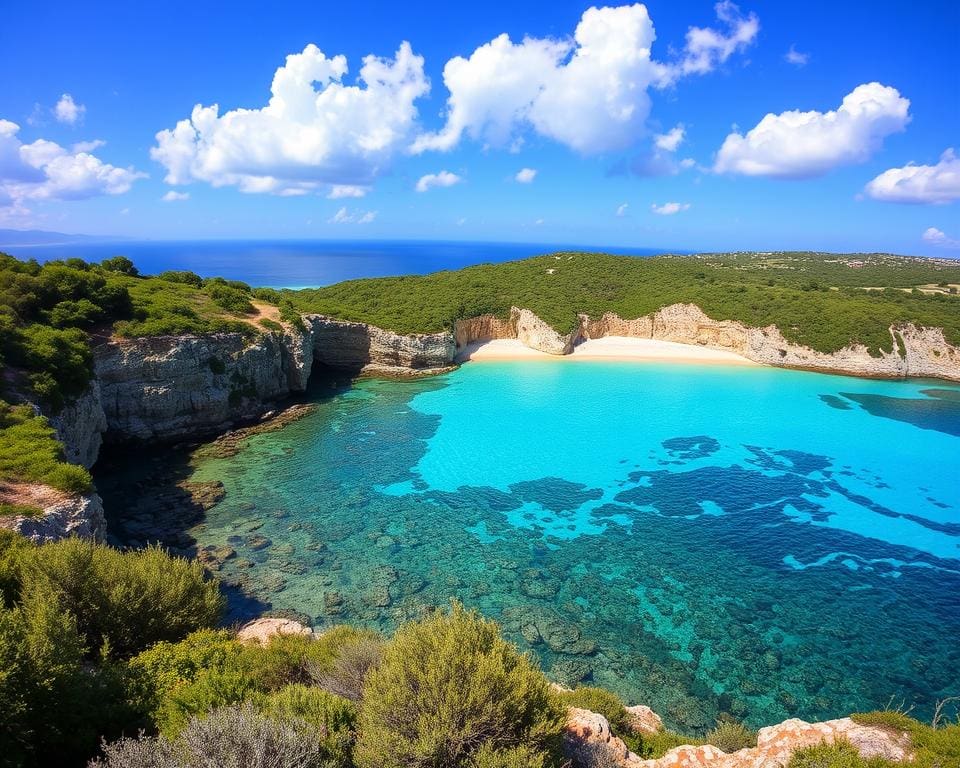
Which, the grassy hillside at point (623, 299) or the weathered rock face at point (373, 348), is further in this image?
the grassy hillside at point (623, 299)

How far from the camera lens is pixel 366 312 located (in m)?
49.8

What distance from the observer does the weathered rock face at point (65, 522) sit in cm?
1248

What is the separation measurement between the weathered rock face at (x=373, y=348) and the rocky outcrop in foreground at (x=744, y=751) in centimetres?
3795

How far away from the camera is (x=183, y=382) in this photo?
29.3m

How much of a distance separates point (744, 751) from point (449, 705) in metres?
6.36

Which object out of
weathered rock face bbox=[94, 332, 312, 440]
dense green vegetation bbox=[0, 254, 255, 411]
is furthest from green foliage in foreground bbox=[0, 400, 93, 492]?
weathered rock face bbox=[94, 332, 312, 440]

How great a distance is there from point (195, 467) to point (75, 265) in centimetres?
1931

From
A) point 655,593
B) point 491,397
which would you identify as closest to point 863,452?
point 655,593

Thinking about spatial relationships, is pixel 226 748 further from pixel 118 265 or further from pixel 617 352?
pixel 617 352

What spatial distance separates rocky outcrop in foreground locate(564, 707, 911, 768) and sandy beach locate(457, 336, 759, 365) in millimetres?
42420

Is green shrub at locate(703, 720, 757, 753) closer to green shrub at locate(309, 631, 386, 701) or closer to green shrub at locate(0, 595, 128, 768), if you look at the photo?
green shrub at locate(309, 631, 386, 701)

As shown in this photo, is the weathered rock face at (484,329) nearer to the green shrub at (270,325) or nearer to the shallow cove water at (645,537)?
the shallow cove water at (645,537)

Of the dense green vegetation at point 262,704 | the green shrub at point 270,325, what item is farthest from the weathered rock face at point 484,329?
the dense green vegetation at point 262,704

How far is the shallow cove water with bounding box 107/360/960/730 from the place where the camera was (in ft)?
47.3
